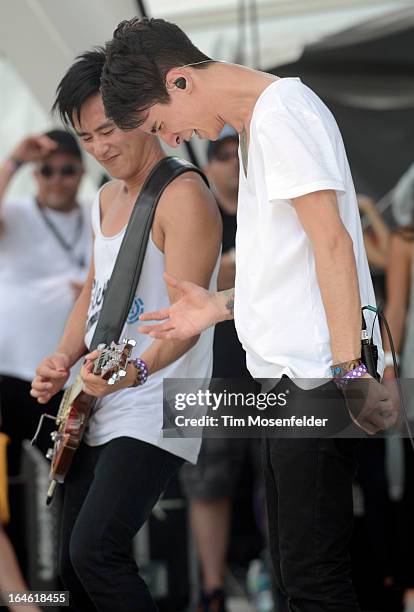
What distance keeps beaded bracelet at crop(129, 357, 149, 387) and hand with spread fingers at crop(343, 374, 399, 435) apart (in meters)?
0.58

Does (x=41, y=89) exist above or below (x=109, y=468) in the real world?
above

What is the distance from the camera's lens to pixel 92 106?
2670mm

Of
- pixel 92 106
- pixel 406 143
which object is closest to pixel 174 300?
pixel 92 106

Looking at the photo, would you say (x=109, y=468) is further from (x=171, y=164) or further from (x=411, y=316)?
(x=411, y=316)

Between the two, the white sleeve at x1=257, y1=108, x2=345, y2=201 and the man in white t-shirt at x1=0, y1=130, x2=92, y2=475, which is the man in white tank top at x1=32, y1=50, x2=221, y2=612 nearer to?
the white sleeve at x1=257, y1=108, x2=345, y2=201

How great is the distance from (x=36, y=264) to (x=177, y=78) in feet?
6.98

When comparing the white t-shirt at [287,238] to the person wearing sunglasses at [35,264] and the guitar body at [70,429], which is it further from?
the person wearing sunglasses at [35,264]

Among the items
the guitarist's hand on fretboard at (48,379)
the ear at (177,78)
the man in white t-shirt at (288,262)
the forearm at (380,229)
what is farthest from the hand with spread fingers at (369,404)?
the forearm at (380,229)

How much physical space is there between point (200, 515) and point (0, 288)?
125 centimetres

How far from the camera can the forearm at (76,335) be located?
9.48ft

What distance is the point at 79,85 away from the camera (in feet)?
8.76

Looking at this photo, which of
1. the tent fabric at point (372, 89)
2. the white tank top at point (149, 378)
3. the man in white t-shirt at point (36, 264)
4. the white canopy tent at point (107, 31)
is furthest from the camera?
the tent fabric at point (372, 89)

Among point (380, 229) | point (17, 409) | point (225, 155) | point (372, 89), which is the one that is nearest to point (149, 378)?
point (17, 409)

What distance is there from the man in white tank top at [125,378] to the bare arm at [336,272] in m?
0.57
